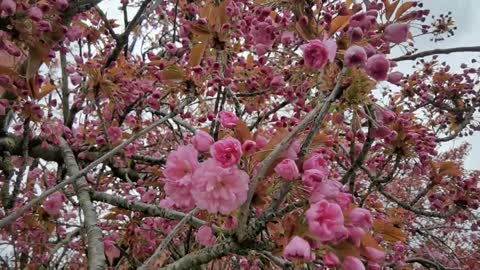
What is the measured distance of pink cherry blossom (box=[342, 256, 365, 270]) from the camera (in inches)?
40.3

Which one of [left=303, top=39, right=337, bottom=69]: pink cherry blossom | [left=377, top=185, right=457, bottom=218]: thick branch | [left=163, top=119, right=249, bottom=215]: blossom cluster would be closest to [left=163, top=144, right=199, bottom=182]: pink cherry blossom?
[left=163, top=119, right=249, bottom=215]: blossom cluster

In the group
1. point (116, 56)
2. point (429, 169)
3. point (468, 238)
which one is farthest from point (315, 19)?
point (468, 238)

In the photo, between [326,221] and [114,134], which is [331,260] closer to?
[326,221]

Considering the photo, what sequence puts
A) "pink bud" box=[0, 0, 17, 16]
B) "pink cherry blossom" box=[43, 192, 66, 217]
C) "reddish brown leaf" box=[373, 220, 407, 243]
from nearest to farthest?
"reddish brown leaf" box=[373, 220, 407, 243], "pink bud" box=[0, 0, 17, 16], "pink cherry blossom" box=[43, 192, 66, 217]

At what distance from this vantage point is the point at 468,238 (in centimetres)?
740

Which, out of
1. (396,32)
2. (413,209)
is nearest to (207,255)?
(396,32)

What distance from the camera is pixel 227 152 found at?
1.08 meters

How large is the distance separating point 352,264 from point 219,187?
1.00ft

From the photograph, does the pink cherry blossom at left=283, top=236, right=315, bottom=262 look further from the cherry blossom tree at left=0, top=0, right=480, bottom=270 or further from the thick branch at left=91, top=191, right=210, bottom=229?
the thick branch at left=91, top=191, right=210, bottom=229

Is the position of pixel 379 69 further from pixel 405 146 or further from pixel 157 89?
pixel 157 89

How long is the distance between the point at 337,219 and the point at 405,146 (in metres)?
1.44

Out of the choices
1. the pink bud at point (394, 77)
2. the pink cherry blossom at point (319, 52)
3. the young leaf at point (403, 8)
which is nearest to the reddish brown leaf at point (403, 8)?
the young leaf at point (403, 8)

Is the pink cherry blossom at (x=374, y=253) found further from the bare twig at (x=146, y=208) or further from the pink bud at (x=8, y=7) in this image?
the pink bud at (x=8, y=7)

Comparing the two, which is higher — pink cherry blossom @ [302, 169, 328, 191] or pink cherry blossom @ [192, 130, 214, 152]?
pink cherry blossom @ [192, 130, 214, 152]
